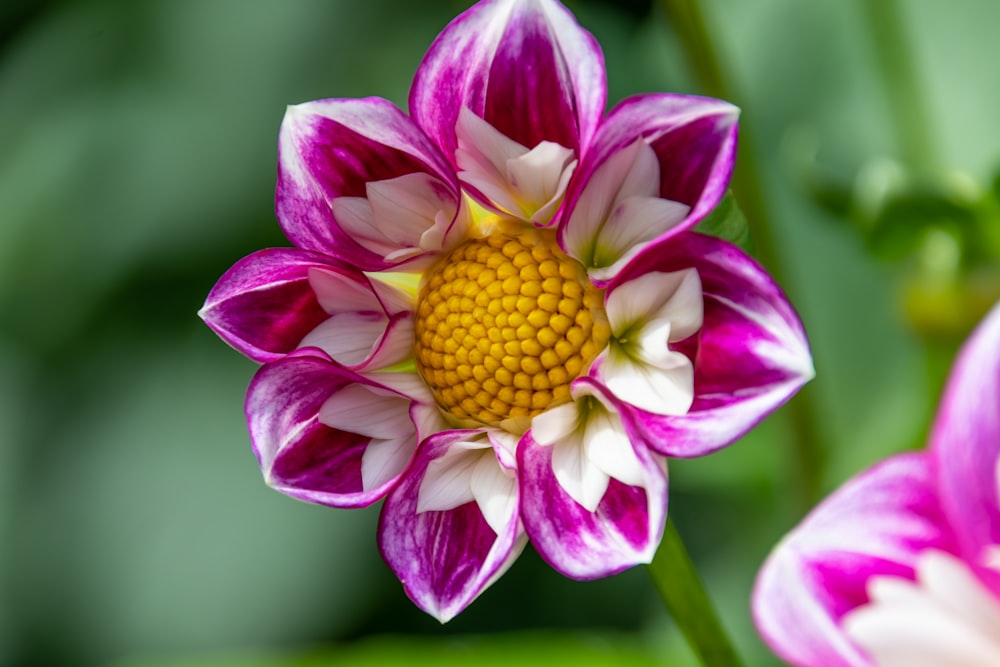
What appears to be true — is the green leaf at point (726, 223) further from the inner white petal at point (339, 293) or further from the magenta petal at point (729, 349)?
the inner white petal at point (339, 293)

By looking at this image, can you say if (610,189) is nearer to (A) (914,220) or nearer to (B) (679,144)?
(B) (679,144)

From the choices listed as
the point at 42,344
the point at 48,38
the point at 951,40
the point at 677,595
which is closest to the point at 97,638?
the point at 42,344

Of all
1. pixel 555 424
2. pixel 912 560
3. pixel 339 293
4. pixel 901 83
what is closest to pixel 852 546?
pixel 912 560

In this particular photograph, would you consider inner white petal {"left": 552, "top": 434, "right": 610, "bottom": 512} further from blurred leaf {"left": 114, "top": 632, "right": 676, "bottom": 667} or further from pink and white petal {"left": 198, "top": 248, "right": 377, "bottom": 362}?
blurred leaf {"left": 114, "top": 632, "right": 676, "bottom": 667}

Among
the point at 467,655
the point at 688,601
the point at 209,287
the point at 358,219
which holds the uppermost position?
the point at 358,219

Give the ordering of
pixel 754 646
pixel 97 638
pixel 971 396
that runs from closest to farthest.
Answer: pixel 971 396 → pixel 754 646 → pixel 97 638

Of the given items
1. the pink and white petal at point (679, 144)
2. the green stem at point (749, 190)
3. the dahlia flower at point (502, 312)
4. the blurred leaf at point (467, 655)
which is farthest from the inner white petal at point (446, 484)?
the blurred leaf at point (467, 655)

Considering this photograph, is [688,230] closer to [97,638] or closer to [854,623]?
[854,623]
